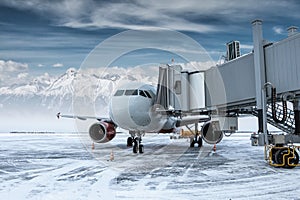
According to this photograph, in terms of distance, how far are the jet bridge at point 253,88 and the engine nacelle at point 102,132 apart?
458 centimetres

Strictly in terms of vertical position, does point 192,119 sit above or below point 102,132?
above

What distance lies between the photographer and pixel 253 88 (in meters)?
11.4

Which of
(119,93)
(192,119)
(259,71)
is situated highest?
(259,71)

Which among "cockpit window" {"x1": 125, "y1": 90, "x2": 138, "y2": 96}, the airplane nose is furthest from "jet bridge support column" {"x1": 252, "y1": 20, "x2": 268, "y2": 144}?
"cockpit window" {"x1": 125, "y1": 90, "x2": 138, "y2": 96}

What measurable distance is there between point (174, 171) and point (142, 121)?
16.4 feet

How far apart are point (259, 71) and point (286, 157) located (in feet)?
10.4

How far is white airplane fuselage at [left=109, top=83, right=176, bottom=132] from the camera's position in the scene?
1323 centimetres

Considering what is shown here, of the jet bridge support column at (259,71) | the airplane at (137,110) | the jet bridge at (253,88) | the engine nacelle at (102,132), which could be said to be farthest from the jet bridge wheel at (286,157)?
the engine nacelle at (102,132)

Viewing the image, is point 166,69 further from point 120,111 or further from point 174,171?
point 174,171

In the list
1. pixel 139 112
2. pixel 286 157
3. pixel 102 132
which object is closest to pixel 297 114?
pixel 286 157

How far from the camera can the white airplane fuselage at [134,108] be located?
43.4ft

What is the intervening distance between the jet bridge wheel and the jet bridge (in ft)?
0.05

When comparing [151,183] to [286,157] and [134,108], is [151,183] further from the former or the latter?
[134,108]

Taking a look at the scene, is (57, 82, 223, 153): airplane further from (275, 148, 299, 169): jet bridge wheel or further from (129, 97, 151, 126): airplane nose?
(275, 148, 299, 169): jet bridge wheel
